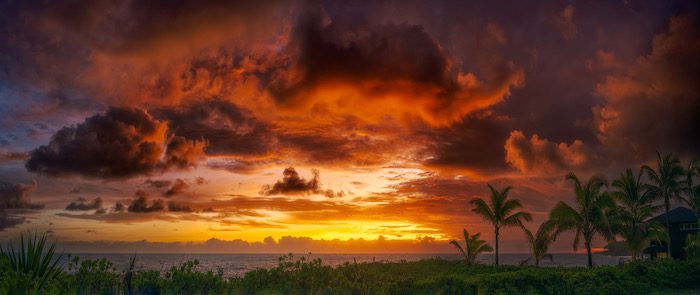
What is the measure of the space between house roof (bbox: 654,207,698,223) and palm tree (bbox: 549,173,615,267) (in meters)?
19.9

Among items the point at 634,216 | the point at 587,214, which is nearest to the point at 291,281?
the point at 587,214

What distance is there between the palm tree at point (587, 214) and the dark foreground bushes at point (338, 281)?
18.4 ft

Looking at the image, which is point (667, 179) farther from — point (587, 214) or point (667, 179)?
point (587, 214)

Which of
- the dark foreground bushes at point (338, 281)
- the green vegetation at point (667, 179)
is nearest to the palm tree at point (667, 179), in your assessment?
the green vegetation at point (667, 179)

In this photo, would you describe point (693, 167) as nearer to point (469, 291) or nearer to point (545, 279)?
point (545, 279)

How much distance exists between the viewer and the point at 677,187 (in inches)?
1687

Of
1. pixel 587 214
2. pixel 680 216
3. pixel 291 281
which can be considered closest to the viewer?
pixel 291 281

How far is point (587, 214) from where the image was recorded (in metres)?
32.0

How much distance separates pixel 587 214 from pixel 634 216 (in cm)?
1024

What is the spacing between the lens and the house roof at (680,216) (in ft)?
153

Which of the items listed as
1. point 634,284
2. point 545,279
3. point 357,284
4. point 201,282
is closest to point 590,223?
point 634,284

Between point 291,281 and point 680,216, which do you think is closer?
point 291,281

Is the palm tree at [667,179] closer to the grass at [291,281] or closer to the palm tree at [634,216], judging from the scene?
the palm tree at [634,216]

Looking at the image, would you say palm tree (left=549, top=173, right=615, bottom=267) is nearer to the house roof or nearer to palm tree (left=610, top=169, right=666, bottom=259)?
palm tree (left=610, top=169, right=666, bottom=259)
